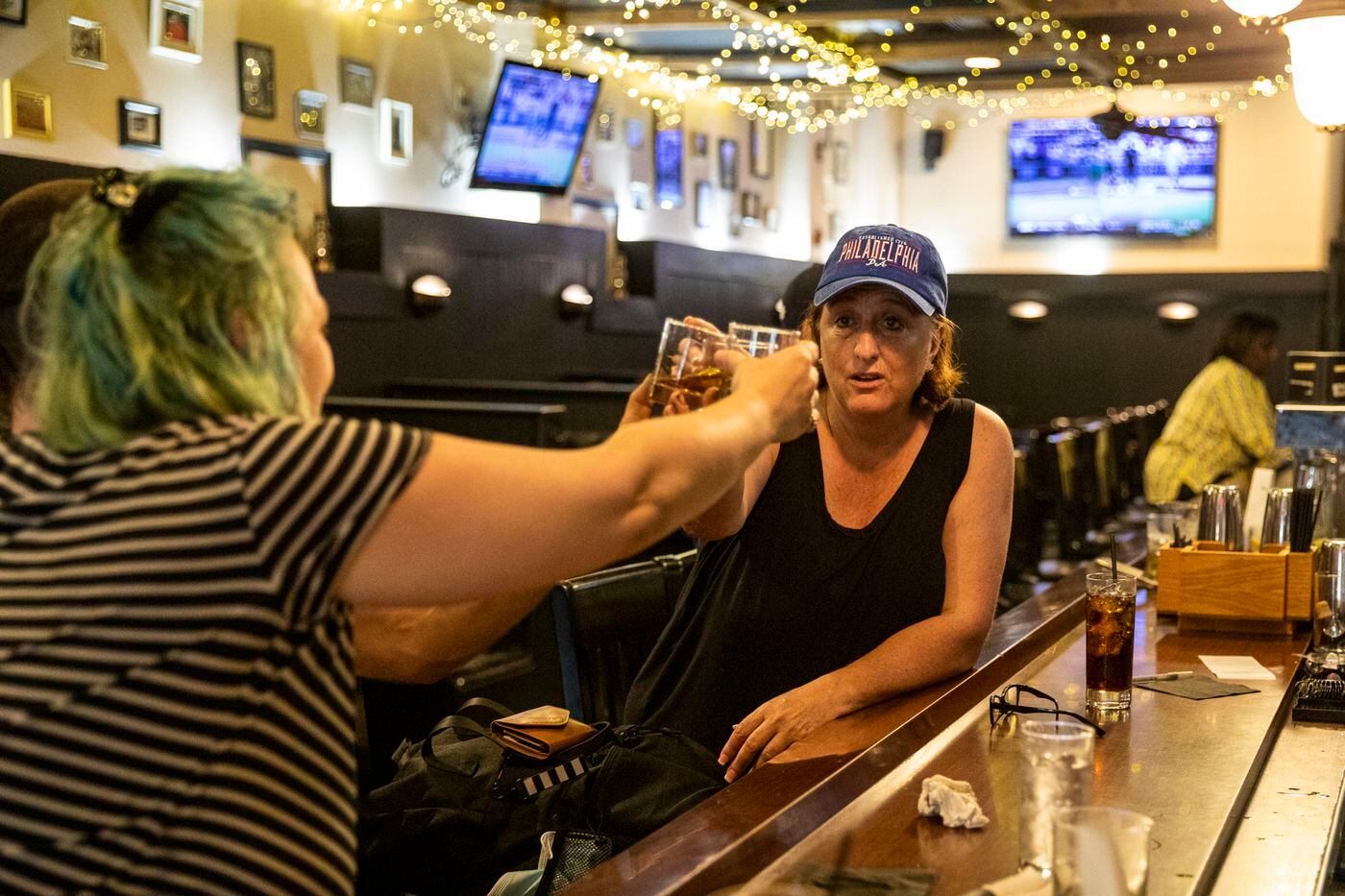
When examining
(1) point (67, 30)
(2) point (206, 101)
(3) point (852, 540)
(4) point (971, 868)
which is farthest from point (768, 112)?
(4) point (971, 868)

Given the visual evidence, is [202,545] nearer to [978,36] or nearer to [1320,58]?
[1320,58]

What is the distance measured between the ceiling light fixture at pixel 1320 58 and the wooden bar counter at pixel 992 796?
7.23 ft

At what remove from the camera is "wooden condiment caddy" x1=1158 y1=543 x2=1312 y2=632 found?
2684 mm

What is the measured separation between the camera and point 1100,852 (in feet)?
3.57

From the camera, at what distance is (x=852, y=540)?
2.24 m

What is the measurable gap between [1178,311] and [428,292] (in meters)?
7.26

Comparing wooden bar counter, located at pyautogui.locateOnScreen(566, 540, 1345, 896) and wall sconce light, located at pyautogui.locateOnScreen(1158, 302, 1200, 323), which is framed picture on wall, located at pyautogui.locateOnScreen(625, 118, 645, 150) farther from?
wooden bar counter, located at pyautogui.locateOnScreen(566, 540, 1345, 896)

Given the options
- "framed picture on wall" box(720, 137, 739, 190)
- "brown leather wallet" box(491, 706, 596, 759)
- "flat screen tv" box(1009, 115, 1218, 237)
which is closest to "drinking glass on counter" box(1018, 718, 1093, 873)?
"brown leather wallet" box(491, 706, 596, 759)

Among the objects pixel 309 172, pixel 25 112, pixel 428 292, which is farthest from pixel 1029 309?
pixel 25 112

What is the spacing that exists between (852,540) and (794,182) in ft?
36.0

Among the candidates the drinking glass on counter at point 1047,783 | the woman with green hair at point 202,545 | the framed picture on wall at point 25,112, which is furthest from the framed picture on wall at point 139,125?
the drinking glass on counter at point 1047,783

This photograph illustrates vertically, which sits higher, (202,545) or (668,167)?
(668,167)

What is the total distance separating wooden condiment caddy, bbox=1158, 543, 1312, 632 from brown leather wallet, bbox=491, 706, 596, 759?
1.40 meters

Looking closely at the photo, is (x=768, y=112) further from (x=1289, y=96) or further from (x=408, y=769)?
(x=408, y=769)
